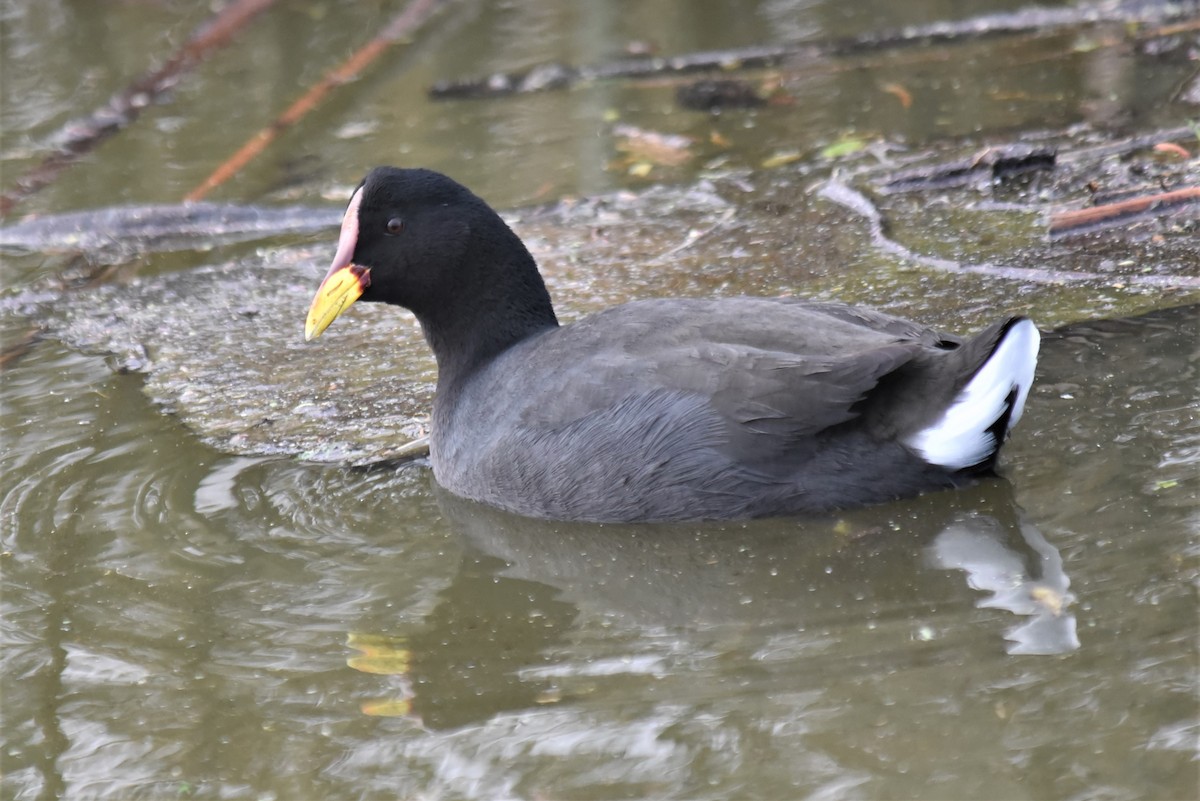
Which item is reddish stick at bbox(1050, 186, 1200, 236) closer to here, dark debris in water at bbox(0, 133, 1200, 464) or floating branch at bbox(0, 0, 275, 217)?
dark debris in water at bbox(0, 133, 1200, 464)

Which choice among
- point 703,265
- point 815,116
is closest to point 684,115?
point 815,116

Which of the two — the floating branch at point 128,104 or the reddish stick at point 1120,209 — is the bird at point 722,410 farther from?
the floating branch at point 128,104

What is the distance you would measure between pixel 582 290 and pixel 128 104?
A: 12.6 feet

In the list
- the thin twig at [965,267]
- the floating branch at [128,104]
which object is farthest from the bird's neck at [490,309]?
the floating branch at [128,104]

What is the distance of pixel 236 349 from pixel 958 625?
309 cm

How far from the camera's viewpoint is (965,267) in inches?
208

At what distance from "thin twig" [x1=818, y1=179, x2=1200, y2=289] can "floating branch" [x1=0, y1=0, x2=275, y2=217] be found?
12.6ft

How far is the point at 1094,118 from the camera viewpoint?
662 cm

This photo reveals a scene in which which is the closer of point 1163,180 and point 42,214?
point 1163,180

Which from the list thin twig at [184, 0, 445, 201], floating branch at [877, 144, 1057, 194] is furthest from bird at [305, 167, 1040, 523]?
thin twig at [184, 0, 445, 201]

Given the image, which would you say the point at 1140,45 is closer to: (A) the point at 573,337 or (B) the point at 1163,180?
(B) the point at 1163,180

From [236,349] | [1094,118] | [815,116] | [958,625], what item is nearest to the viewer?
[958,625]

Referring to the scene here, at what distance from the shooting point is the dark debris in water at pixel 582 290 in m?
4.83

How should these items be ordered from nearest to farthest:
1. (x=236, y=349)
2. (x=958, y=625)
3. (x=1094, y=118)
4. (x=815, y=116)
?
(x=958, y=625)
(x=236, y=349)
(x=1094, y=118)
(x=815, y=116)
